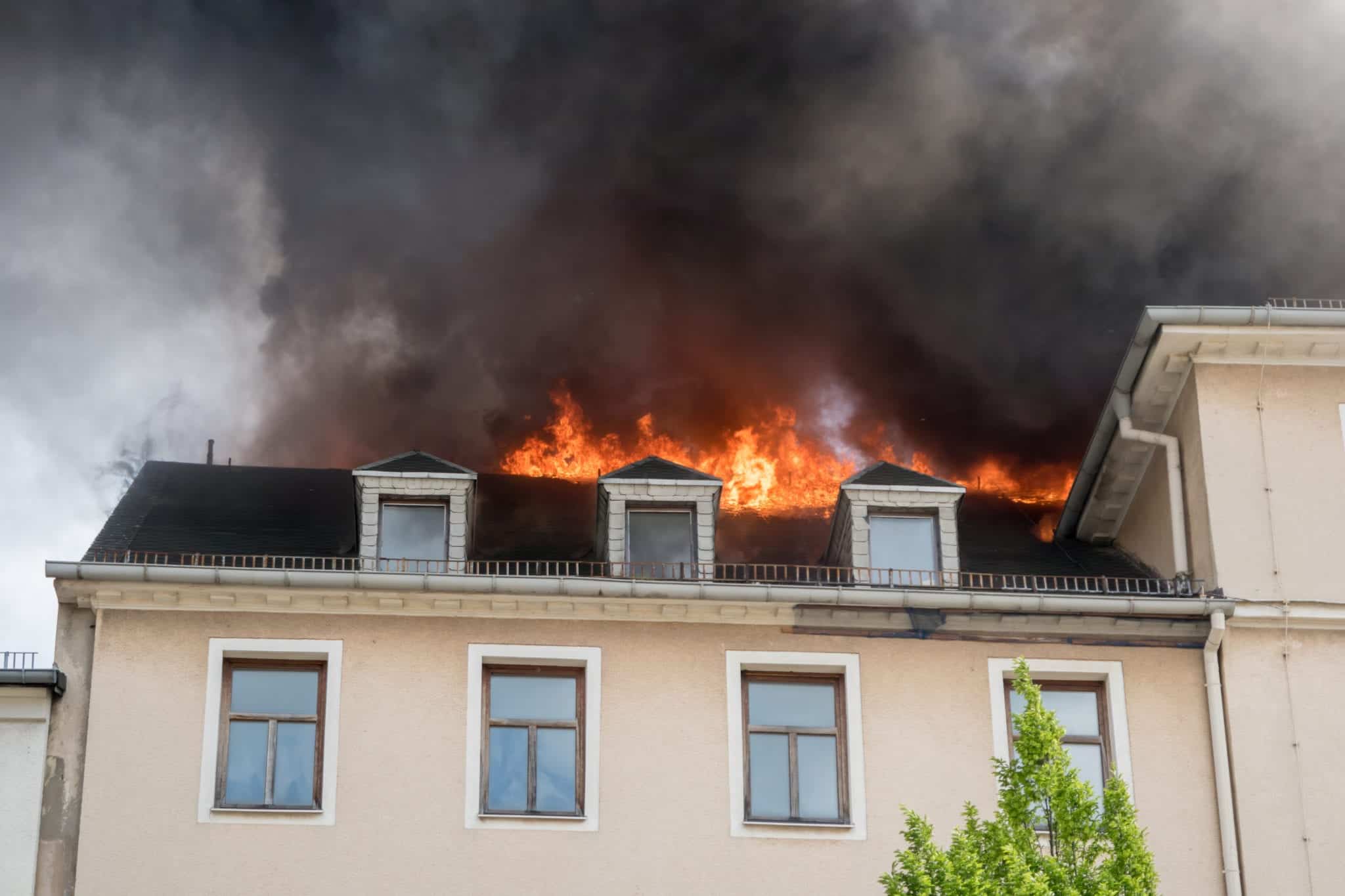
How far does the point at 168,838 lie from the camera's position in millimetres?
20125

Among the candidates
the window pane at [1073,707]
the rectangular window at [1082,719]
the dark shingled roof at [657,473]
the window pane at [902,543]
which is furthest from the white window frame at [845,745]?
the dark shingled roof at [657,473]

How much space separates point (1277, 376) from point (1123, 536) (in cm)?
369

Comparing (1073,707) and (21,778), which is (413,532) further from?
(1073,707)

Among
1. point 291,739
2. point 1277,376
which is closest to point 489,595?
point 291,739

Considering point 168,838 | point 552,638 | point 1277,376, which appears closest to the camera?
point 168,838

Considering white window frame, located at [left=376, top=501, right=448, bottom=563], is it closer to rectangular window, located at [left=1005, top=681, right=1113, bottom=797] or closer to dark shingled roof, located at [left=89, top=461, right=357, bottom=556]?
dark shingled roof, located at [left=89, top=461, right=357, bottom=556]

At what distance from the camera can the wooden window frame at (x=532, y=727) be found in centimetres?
2078

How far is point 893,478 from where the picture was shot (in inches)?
925

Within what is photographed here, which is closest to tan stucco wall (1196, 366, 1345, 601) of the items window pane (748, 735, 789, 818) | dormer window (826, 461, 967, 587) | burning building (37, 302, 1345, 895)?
burning building (37, 302, 1345, 895)

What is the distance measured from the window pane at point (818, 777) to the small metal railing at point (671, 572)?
6.21 ft

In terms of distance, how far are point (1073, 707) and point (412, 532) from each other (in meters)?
8.43

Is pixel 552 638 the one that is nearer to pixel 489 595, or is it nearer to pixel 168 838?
pixel 489 595

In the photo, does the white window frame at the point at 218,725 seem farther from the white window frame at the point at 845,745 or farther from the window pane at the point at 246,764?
the white window frame at the point at 845,745

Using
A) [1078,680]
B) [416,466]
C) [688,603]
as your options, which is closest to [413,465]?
[416,466]
